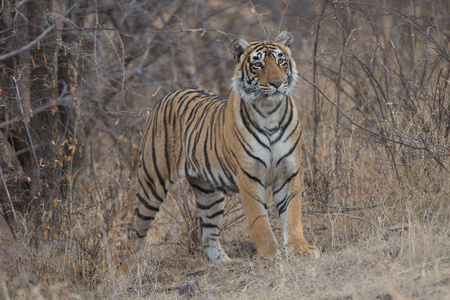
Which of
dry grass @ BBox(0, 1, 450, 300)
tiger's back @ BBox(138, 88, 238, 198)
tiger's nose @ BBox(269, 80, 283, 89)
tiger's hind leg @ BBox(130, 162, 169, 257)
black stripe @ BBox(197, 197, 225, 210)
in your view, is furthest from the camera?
black stripe @ BBox(197, 197, 225, 210)

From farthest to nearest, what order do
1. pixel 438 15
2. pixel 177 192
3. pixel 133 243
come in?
pixel 438 15, pixel 177 192, pixel 133 243

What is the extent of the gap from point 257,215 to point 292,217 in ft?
0.86

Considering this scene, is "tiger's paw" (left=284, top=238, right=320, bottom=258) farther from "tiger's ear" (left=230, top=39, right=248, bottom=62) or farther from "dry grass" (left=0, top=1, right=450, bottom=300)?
"tiger's ear" (left=230, top=39, right=248, bottom=62)

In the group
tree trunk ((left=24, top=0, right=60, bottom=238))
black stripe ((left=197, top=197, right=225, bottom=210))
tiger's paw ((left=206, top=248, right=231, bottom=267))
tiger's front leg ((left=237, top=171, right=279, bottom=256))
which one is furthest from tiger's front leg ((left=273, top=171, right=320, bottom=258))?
tree trunk ((left=24, top=0, right=60, bottom=238))

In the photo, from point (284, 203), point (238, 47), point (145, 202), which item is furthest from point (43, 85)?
point (284, 203)

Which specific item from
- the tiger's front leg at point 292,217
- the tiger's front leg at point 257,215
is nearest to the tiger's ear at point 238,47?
the tiger's front leg at point 257,215

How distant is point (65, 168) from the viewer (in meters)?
6.34

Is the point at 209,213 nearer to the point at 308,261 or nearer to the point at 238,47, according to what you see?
the point at 238,47

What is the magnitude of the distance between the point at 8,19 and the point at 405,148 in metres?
3.95

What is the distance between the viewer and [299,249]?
15.2 feet

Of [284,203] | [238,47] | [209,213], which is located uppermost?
[238,47]

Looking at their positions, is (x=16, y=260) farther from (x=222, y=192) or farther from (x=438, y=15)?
(x=438, y=15)

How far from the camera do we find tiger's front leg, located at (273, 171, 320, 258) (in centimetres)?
465

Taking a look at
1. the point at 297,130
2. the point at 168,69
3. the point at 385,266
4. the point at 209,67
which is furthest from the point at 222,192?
the point at 209,67
